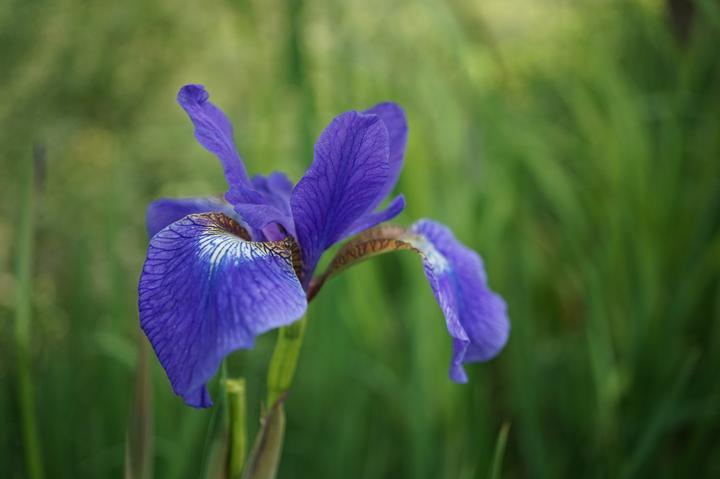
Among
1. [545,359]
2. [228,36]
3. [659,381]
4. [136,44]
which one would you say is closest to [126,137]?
[136,44]

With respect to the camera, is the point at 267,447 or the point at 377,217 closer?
the point at 267,447

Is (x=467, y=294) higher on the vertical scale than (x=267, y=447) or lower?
higher

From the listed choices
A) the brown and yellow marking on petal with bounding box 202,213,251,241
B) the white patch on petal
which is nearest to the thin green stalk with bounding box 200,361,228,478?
the brown and yellow marking on petal with bounding box 202,213,251,241

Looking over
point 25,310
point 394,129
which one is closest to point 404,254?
point 394,129

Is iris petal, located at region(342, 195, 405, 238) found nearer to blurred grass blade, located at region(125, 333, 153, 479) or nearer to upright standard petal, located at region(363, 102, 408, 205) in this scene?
upright standard petal, located at region(363, 102, 408, 205)

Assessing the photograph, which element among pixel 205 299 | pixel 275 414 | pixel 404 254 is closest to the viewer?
pixel 205 299

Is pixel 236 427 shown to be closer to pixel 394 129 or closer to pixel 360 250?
pixel 360 250

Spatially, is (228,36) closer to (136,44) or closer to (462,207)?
(136,44)
